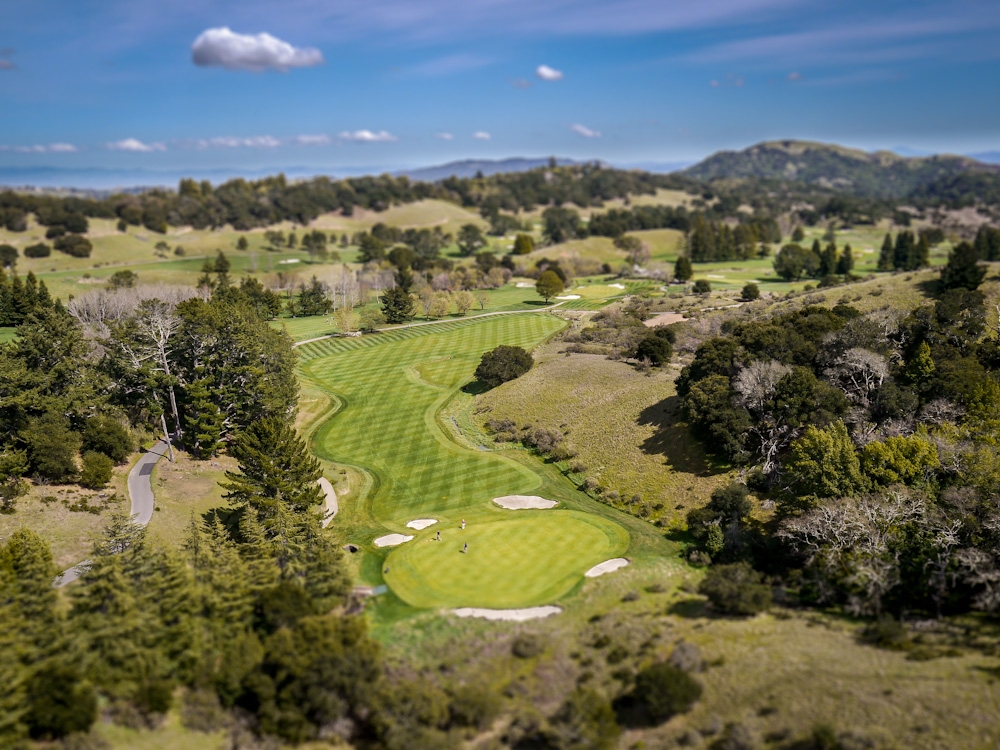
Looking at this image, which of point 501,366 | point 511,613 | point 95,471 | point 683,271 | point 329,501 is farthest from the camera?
point 683,271

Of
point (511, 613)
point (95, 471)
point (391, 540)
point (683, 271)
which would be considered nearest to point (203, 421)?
point (95, 471)

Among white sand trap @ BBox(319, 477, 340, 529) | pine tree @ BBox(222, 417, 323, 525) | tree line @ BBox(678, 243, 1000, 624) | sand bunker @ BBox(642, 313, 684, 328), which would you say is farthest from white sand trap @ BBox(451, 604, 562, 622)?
sand bunker @ BBox(642, 313, 684, 328)

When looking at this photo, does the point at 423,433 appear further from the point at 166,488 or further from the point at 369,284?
the point at 369,284

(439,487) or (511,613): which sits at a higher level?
(511,613)

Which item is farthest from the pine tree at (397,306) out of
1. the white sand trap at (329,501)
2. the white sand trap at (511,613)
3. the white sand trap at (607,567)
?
the white sand trap at (511,613)

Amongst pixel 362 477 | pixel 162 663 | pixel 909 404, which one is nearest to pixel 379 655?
pixel 162 663

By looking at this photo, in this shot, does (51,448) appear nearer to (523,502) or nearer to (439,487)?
(439,487)

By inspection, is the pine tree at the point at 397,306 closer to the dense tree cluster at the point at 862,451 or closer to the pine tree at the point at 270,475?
the dense tree cluster at the point at 862,451
